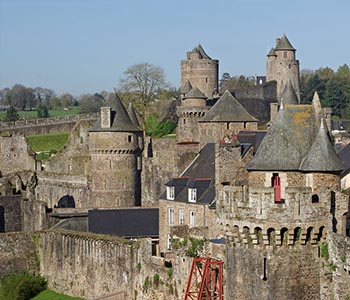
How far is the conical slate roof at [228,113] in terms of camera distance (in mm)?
46906

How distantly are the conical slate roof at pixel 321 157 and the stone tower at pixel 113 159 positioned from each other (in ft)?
82.0

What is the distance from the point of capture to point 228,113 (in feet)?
155

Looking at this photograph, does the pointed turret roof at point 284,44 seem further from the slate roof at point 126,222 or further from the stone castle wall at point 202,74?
the slate roof at point 126,222

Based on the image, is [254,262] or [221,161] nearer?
[254,262]

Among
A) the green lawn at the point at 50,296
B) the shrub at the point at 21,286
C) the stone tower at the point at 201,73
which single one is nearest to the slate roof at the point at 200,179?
the green lawn at the point at 50,296

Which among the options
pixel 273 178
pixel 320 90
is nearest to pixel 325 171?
pixel 273 178

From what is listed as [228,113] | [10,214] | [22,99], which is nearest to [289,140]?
[228,113]

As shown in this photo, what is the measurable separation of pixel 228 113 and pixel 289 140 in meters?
24.8

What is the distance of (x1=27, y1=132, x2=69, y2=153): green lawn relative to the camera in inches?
3093

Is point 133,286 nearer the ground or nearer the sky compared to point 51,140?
nearer the ground

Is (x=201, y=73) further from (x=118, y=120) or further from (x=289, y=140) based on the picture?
(x=289, y=140)

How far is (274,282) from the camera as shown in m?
21.4

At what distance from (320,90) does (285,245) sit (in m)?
75.6

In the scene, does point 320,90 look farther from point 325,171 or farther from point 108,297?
point 325,171
